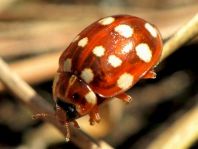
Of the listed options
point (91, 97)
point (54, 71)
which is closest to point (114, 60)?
point (91, 97)

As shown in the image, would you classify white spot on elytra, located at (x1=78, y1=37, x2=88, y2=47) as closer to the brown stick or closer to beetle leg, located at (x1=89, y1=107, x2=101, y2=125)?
beetle leg, located at (x1=89, y1=107, x2=101, y2=125)

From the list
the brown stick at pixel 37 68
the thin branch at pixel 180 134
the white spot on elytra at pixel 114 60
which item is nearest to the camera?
the white spot on elytra at pixel 114 60

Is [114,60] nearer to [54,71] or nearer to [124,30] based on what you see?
[124,30]

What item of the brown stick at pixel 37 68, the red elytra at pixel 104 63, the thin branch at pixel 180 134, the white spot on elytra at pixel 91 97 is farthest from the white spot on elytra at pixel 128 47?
the brown stick at pixel 37 68

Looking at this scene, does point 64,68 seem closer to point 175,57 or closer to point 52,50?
point 52,50

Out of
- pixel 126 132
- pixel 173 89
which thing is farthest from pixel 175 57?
pixel 126 132

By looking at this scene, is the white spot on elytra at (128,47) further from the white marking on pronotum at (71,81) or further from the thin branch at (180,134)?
the thin branch at (180,134)

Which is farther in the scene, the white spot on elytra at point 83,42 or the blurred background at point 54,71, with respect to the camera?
the blurred background at point 54,71

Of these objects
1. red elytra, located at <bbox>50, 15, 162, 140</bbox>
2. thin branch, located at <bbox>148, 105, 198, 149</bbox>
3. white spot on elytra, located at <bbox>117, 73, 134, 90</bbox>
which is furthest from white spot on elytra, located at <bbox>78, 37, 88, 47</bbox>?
thin branch, located at <bbox>148, 105, 198, 149</bbox>
